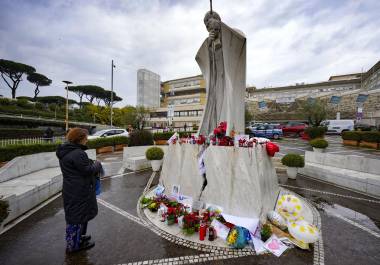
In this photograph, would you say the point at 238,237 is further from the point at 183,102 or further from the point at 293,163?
the point at 183,102

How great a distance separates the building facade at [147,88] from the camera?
211ft

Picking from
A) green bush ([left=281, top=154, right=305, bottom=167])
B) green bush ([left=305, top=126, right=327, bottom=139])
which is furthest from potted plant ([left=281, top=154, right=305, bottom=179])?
green bush ([left=305, top=126, right=327, bottom=139])

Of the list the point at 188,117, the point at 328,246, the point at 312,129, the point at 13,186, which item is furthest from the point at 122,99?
the point at 328,246

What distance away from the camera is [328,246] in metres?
3.99

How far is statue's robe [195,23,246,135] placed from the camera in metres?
6.95

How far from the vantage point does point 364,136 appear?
61.3 feet

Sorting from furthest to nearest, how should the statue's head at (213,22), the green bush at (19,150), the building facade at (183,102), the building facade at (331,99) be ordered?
the building facade at (183,102) < the building facade at (331,99) < the green bush at (19,150) < the statue's head at (213,22)

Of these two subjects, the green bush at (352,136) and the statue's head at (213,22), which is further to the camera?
the green bush at (352,136)

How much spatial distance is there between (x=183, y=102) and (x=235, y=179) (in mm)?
57742

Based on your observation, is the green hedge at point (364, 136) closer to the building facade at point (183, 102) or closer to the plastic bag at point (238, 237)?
the plastic bag at point (238, 237)

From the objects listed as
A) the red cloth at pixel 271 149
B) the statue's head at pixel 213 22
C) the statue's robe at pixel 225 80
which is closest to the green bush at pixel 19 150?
the statue's robe at pixel 225 80

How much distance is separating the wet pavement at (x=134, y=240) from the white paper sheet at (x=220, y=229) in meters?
0.61

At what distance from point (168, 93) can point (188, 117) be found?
17491 millimetres

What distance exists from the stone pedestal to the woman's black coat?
9.77 feet
